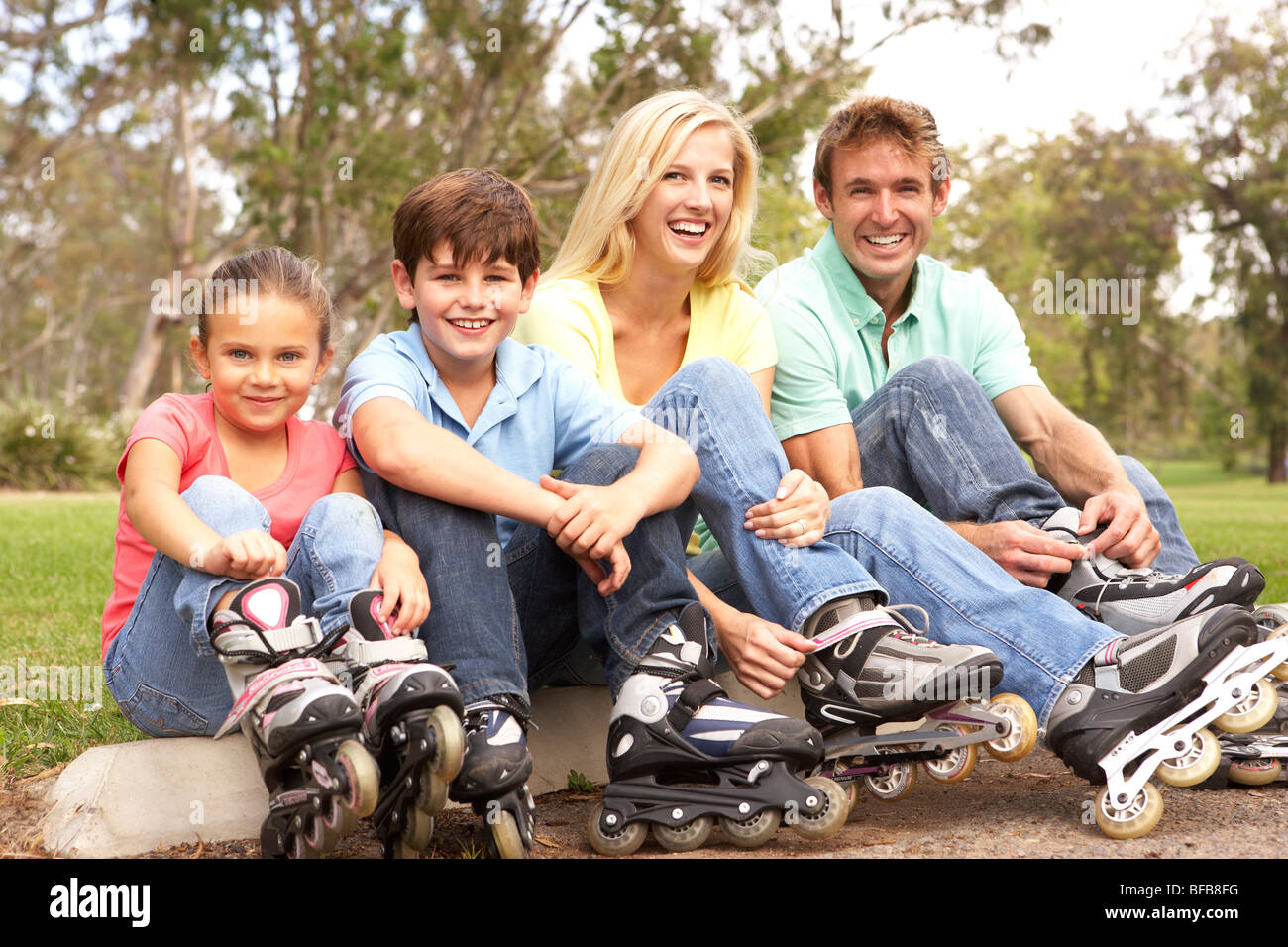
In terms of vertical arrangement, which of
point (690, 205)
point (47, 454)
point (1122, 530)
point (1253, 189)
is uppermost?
point (1253, 189)

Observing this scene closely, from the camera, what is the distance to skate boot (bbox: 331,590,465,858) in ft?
6.49

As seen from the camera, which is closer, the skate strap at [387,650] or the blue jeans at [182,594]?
the skate strap at [387,650]

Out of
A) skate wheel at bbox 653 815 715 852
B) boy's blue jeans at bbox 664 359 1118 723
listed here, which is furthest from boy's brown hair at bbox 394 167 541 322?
skate wheel at bbox 653 815 715 852

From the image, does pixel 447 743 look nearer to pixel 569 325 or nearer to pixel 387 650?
pixel 387 650

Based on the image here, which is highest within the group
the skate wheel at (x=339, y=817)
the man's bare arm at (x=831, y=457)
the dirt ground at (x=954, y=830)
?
the man's bare arm at (x=831, y=457)

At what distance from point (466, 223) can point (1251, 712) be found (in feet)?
6.14

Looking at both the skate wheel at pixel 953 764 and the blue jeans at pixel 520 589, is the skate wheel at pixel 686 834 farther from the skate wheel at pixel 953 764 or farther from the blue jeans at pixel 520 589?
the skate wheel at pixel 953 764

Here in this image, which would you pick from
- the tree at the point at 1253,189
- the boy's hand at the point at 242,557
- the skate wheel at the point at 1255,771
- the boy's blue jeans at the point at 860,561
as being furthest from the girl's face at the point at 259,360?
the tree at the point at 1253,189

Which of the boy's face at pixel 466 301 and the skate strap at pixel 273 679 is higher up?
the boy's face at pixel 466 301

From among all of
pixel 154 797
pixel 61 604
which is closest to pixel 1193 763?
pixel 154 797

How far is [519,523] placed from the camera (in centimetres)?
262

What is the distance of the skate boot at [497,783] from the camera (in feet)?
6.89
